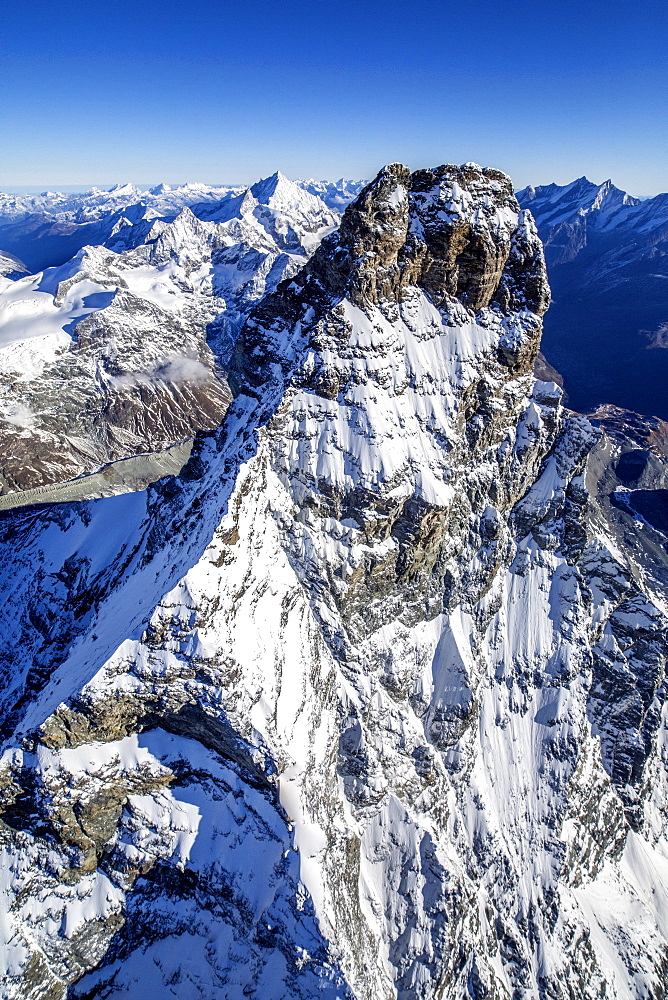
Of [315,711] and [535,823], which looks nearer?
[315,711]

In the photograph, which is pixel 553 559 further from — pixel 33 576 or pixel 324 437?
pixel 33 576

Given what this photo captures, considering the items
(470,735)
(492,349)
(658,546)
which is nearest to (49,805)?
(470,735)

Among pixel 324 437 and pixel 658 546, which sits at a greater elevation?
pixel 324 437

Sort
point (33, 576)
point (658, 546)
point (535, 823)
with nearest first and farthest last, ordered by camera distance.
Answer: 1. point (535, 823)
2. point (33, 576)
3. point (658, 546)

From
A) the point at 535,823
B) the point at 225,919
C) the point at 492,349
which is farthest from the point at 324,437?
the point at 535,823

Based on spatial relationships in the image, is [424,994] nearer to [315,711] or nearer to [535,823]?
[535,823]

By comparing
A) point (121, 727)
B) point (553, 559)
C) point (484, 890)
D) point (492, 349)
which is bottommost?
point (484, 890)

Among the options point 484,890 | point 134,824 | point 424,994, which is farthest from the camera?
point 484,890
